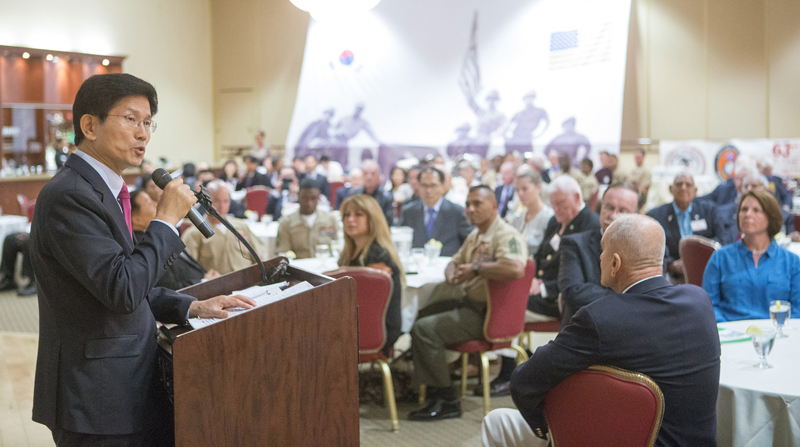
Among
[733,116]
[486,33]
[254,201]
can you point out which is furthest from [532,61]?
[254,201]

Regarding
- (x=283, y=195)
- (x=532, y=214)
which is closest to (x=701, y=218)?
(x=532, y=214)

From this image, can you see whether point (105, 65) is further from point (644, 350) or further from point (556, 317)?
point (644, 350)

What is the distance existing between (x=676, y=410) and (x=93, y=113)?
1674mm

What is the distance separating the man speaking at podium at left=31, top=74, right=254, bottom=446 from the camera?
138cm

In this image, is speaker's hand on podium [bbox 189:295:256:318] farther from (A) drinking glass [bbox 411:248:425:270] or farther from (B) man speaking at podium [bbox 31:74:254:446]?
→ (A) drinking glass [bbox 411:248:425:270]

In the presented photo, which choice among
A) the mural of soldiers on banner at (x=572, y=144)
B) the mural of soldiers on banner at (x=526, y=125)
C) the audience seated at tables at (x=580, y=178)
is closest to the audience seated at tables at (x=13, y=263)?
the audience seated at tables at (x=580, y=178)

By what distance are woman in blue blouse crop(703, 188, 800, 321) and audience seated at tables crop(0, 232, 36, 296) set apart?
6.96 m

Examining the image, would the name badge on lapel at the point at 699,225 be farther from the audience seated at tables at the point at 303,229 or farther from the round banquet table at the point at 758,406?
the round banquet table at the point at 758,406

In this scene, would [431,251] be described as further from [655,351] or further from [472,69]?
[472,69]

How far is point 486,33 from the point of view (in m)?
13.8

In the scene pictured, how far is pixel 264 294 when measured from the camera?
168 centimetres

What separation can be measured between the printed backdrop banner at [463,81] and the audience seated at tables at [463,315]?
30.1 ft

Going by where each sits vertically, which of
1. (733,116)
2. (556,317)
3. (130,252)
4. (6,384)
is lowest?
(6,384)

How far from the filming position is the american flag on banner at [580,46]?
40.4 feet
